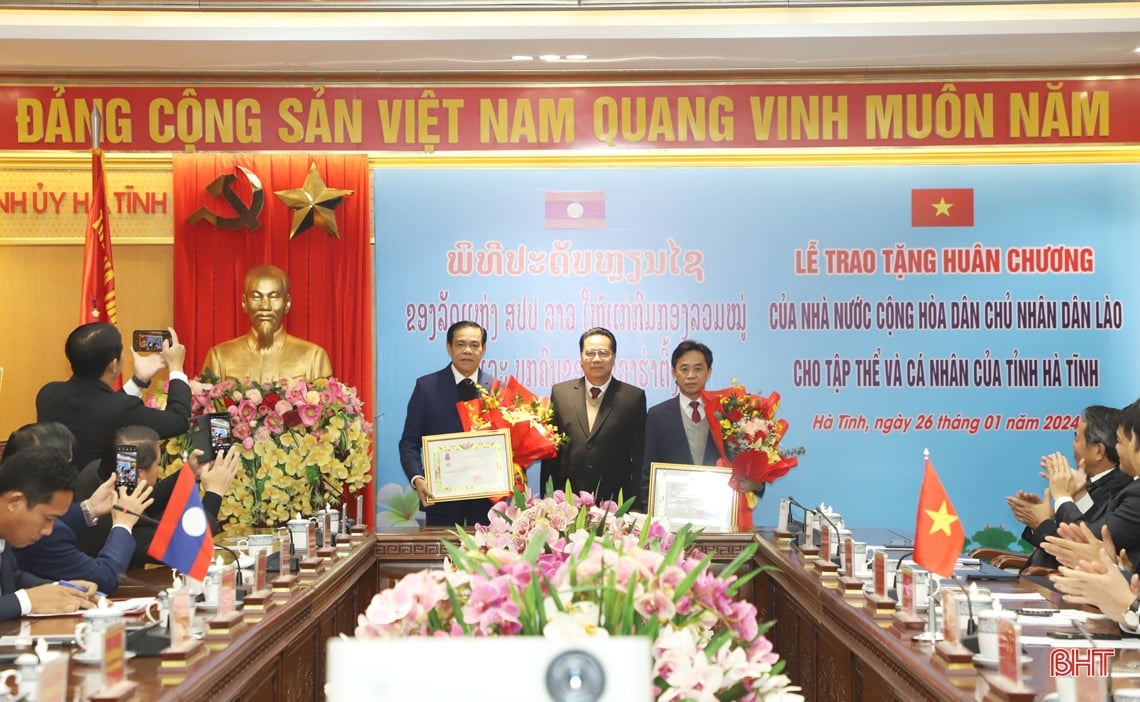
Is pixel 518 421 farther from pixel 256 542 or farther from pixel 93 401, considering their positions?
pixel 93 401

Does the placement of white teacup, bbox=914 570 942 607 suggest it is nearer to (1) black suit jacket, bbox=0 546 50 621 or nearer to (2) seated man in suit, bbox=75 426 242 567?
(2) seated man in suit, bbox=75 426 242 567

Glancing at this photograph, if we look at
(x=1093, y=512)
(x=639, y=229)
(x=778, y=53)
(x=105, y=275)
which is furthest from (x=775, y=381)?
(x=105, y=275)

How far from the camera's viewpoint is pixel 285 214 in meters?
6.57

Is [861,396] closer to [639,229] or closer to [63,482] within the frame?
[639,229]

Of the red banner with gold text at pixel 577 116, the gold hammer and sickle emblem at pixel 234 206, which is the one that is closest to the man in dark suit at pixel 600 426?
the red banner with gold text at pixel 577 116

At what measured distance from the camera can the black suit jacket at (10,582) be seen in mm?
3084

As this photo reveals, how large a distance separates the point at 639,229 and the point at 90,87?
10.1ft

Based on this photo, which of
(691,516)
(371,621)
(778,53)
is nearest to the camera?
(371,621)

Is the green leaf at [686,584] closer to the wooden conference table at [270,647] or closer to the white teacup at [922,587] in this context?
the wooden conference table at [270,647]

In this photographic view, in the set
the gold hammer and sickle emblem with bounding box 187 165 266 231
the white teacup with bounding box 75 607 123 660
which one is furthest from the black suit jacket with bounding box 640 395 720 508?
the white teacup with bounding box 75 607 123 660

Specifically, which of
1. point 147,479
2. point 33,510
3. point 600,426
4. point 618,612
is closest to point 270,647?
point 33,510

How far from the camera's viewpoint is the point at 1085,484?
446 cm

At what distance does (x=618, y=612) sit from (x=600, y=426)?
3920 millimetres

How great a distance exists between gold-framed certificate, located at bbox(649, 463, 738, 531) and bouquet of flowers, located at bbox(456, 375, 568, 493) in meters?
0.55
